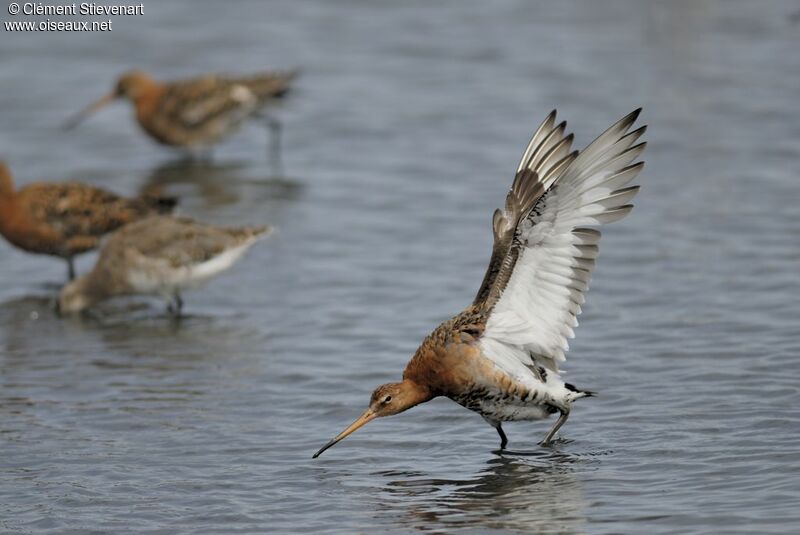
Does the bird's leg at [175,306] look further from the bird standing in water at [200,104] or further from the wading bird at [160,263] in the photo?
the bird standing in water at [200,104]

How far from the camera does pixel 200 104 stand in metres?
13.9

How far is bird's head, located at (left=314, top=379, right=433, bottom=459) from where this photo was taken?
6793 millimetres

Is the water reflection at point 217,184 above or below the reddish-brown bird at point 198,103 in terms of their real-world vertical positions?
below

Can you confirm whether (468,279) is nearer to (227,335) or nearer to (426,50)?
(227,335)

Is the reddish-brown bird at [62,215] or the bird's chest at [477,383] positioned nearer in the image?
the bird's chest at [477,383]

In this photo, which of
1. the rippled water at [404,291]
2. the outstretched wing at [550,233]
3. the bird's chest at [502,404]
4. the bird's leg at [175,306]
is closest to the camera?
the rippled water at [404,291]

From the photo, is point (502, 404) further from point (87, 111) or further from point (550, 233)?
point (87, 111)

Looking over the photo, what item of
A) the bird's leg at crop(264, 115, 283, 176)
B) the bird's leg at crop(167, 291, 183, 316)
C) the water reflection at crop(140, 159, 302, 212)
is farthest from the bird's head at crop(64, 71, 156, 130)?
the bird's leg at crop(167, 291, 183, 316)

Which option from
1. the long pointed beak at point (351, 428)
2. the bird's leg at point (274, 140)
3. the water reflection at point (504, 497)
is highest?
the bird's leg at point (274, 140)

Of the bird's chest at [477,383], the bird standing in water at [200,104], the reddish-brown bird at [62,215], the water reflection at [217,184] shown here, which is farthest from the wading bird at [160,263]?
the bird standing in water at [200,104]

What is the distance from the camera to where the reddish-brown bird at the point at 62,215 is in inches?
409

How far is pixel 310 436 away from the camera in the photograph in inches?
283

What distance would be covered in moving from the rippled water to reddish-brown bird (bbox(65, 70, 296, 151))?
37 cm

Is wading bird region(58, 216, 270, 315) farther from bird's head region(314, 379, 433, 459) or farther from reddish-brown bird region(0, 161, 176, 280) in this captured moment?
bird's head region(314, 379, 433, 459)
